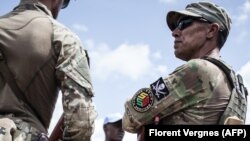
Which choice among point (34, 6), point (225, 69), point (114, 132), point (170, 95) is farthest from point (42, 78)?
point (114, 132)

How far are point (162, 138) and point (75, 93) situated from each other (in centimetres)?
82

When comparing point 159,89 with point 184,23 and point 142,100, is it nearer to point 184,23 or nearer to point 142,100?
point 142,100

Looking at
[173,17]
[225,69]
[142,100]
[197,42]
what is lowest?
[142,100]

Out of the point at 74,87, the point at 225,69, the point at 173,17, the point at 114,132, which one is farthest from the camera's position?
the point at 114,132

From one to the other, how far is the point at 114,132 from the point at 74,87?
362 centimetres

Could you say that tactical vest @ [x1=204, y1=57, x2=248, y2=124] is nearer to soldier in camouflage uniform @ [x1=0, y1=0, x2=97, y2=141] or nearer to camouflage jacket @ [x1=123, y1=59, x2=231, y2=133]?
camouflage jacket @ [x1=123, y1=59, x2=231, y2=133]

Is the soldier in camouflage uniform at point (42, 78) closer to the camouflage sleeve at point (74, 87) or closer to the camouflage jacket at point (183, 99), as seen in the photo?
the camouflage sleeve at point (74, 87)

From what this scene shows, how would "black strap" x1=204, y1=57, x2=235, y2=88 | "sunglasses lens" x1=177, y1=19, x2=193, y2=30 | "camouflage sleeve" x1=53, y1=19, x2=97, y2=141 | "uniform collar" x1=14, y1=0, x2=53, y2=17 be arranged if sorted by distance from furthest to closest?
"sunglasses lens" x1=177, y1=19, x2=193, y2=30 → "black strap" x1=204, y1=57, x2=235, y2=88 → "uniform collar" x1=14, y1=0, x2=53, y2=17 → "camouflage sleeve" x1=53, y1=19, x2=97, y2=141

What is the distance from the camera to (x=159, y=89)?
10.9 ft

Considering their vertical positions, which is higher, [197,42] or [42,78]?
[197,42]

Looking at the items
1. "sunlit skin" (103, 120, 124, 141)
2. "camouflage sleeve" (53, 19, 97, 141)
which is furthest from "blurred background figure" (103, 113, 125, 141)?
"camouflage sleeve" (53, 19, 97, 141)

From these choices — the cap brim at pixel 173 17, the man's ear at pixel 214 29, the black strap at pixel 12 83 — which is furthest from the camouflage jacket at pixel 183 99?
the black strap at pixel 12 83

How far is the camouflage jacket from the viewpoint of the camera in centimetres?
327

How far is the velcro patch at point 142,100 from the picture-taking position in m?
3.29
